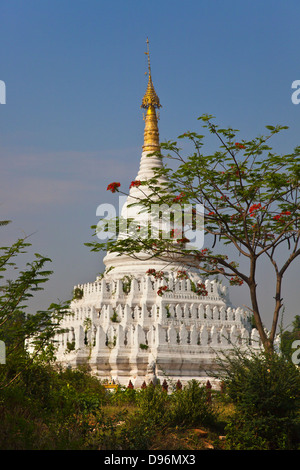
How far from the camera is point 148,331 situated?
Answer: 34.3m

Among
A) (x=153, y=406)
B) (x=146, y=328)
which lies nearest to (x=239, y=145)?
(x=153, y=406)

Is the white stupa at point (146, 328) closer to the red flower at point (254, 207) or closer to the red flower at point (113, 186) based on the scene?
the red flower at point (113, 186)

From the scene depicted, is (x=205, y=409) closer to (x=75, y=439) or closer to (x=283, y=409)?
(x=283, y=409)

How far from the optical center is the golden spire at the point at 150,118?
46.8m

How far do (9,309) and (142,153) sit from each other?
111 feet

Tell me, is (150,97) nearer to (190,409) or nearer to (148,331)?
(148,331)

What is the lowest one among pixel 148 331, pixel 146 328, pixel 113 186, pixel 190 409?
pixel 190 409

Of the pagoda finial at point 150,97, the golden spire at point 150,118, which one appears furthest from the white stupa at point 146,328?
the pagoda finial at point 150,97

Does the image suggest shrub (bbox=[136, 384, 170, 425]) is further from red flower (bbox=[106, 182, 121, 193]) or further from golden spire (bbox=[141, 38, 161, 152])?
golden spire (bbox=[141, 38, 161, 152])

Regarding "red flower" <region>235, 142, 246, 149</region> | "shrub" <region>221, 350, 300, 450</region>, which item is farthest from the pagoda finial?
"shrub" <region>221, 350, 300, 450</region>

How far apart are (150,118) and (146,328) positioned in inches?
740

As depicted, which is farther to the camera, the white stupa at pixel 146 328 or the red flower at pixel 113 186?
the white stupa at pixel 146 328

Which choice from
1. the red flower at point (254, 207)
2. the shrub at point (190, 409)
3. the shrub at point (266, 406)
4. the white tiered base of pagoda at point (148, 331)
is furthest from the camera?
the white tiered base of pagoda at point (148, 331)

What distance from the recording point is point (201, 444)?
14.6 m
